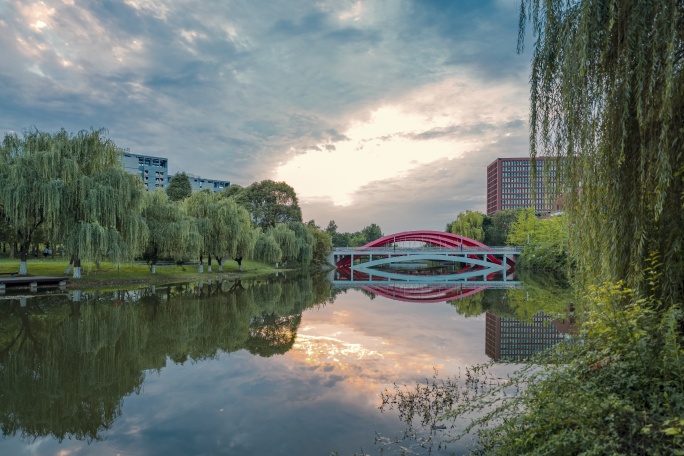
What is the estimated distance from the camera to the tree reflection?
5.64m

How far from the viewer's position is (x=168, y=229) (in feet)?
78.4

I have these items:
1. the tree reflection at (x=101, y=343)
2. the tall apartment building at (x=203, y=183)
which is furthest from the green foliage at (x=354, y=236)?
the tree reflection at (x=101, y=343)

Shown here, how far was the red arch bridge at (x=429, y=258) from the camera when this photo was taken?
4397 cm

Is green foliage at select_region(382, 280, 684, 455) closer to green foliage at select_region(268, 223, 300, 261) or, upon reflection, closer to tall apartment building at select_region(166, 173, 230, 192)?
green foliage at select_region(268, 223, 300, 261)

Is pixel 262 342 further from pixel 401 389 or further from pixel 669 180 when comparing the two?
pixel 669 180

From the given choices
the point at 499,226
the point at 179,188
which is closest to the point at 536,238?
the point at 499,226

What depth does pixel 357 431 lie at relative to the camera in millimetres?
5051

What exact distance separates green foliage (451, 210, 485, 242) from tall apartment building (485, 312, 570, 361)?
56097 millimetres

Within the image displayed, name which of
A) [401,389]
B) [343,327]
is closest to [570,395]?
[401,389]

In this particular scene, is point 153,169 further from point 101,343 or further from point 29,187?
point 101,343

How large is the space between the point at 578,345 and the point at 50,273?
24.7m

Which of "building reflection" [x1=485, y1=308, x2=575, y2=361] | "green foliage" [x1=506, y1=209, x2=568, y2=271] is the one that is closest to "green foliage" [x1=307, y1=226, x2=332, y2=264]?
"green foliage" [x1=506, y1=209, x2=568, y2=271]

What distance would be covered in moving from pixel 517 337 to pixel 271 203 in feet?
139

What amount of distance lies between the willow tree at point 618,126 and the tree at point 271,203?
4433 centimetres
